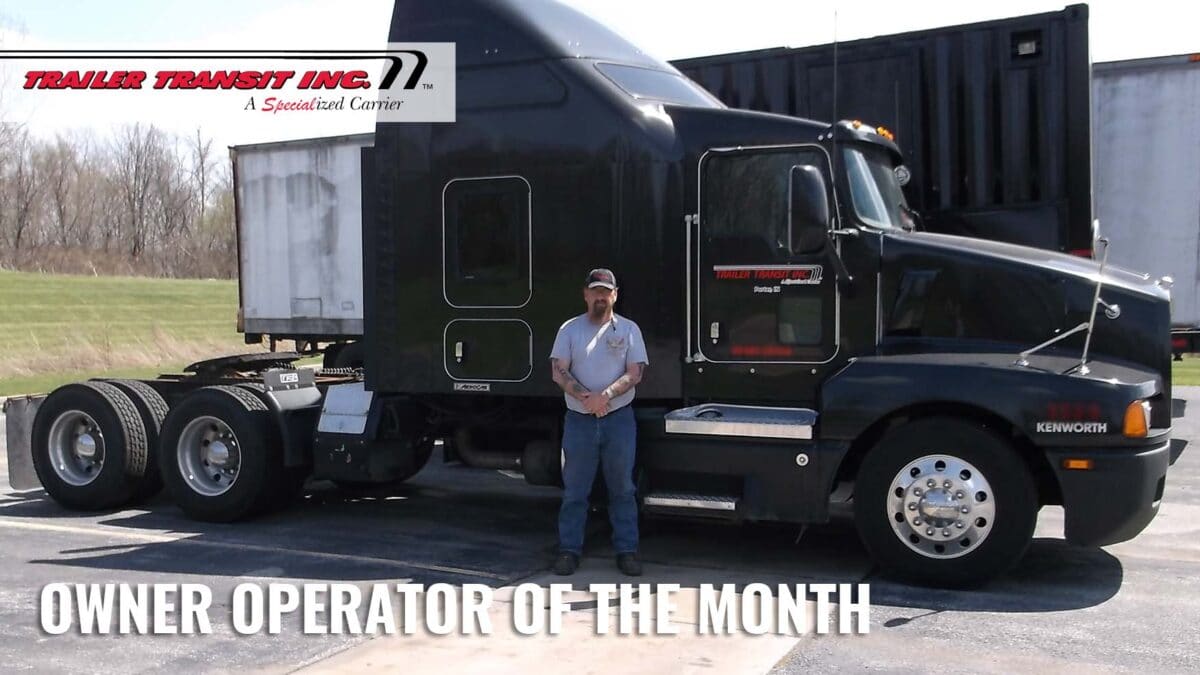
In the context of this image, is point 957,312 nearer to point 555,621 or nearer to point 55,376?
point 555,621

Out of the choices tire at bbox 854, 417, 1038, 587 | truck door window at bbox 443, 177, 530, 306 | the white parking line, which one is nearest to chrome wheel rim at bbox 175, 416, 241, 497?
the white parking line

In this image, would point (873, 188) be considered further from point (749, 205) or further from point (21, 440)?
point (21, 440)

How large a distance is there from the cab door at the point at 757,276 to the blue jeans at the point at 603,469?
2.21ft

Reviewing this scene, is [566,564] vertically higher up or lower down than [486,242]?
lower down

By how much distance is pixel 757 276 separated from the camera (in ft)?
22.4

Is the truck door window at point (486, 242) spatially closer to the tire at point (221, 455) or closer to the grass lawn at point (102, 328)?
the tire at point (221, 455)

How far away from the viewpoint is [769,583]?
6.59 metres

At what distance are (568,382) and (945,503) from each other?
7.28ft

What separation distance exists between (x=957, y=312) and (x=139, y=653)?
184 inches

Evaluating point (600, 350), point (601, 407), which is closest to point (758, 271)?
point (600, 350)

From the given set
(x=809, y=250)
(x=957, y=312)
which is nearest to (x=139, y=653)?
(x=809, y=250)

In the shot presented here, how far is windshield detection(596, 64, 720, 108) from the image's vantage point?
725 centimetres

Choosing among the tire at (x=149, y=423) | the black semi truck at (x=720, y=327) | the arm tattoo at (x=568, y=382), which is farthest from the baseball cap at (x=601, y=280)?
the tire at (x=149, y=423)

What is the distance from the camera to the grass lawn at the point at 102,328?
25984mm
